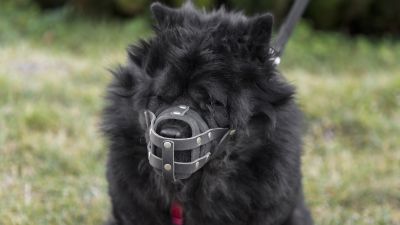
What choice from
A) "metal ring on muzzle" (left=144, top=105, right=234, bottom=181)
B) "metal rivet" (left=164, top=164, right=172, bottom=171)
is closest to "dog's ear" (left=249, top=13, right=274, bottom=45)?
"metal ring on muzzle" (left=144, top=105, right=234, bottom=181)

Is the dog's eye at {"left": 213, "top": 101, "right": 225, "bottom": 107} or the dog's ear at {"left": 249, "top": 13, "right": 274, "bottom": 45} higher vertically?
the dog's ear at {"left": 249, "top": 13, "right": 274, "bottom": 45}

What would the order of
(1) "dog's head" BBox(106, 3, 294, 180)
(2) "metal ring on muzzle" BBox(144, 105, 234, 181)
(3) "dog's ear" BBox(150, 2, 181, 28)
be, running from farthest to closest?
1. (3) "dog's ear" BBox(150, 2, 181, 28)
2. (1) "dog's head" BBox(106, 3, 294, 180)
3. (2) "metal ring on muzzle" BBox(144, 105, 234, 181)

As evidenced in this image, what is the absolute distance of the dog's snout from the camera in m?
2.62

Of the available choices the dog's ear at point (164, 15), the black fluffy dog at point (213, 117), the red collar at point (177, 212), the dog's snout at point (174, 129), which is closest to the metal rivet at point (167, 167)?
the dog's snout at point (174, 129)

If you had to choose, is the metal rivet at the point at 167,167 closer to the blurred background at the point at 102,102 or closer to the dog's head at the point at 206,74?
the dog's head at the point at 206,74

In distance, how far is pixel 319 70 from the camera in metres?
8.30

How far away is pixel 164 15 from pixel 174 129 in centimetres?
76

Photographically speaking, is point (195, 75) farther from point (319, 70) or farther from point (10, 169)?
point (319, 70)

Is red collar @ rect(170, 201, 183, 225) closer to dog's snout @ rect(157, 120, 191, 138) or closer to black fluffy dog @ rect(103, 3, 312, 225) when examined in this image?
black fluffy dog @ rect(103, 3, 312, 225)

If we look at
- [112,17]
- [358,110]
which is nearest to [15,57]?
[112,17]

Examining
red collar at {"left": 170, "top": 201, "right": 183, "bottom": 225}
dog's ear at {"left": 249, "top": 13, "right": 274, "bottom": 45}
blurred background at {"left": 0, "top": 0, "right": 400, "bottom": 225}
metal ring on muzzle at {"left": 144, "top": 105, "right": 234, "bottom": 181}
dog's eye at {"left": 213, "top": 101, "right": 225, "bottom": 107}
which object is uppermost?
dog's ear at {"left": 249, "top": 13, "right": 274, "bottom": 45}

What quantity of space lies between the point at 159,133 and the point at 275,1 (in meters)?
6.73

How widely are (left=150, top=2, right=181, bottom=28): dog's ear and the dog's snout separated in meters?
0.63

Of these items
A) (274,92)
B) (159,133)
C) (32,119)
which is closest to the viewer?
(159,133)
